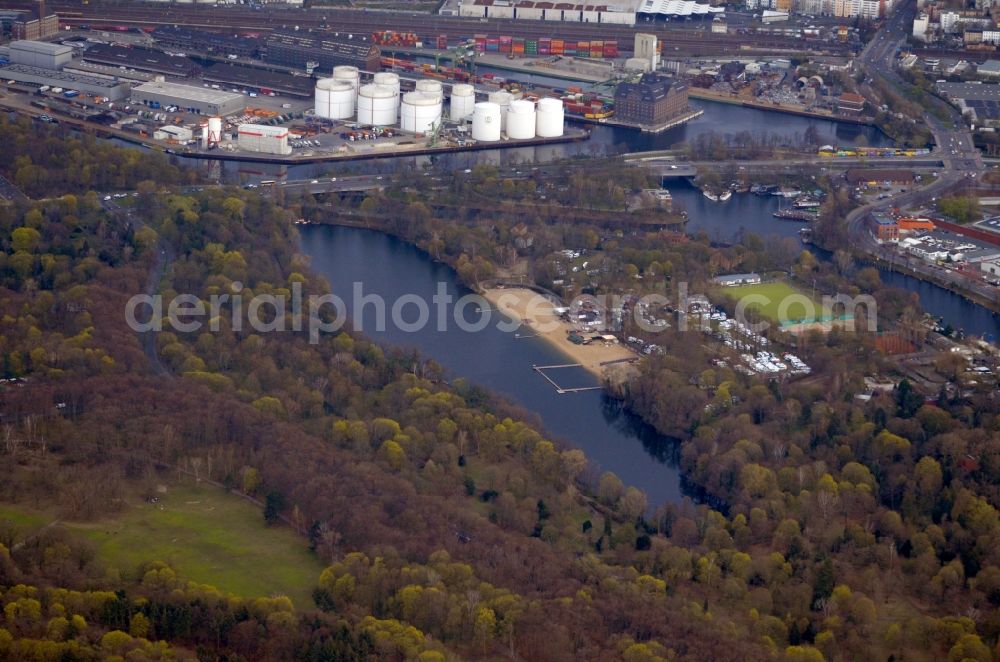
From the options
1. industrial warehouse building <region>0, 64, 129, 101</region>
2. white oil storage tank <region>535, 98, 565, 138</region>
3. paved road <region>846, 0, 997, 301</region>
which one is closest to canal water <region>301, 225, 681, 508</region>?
white oil storage tank <region>535, 98, 565, 138</region>

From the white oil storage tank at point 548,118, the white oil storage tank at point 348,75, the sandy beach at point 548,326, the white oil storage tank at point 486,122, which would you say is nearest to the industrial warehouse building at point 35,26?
the white oil storage tank at point 348,75

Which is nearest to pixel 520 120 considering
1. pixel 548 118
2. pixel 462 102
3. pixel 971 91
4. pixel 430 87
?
pixel 548 118

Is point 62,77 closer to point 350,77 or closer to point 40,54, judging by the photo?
point 40,54

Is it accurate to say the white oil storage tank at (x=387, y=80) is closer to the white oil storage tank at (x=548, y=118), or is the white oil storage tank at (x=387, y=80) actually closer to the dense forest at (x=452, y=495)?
the white oil storage tank at (x=548, y=118)

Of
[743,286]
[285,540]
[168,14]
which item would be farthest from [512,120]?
[285,540]

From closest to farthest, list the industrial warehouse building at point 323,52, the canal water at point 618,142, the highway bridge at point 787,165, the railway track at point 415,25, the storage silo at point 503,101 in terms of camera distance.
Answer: the canal water at point 618,142
the highway bridge at point 787,165
the storage silo at point 503,101
the industrial warehouse building at point 323,52
the railway track at point 415,25

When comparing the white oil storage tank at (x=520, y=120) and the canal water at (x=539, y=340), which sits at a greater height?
the white oil storage tank at (x=520, y=120)

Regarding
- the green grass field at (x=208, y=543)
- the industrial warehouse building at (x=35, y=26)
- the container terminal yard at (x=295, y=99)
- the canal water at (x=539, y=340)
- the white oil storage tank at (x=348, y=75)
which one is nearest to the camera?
the green grass field at (x=208, y=543)

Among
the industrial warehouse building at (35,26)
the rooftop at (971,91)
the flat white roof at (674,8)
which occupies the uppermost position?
the flat white roof at (674,8)
